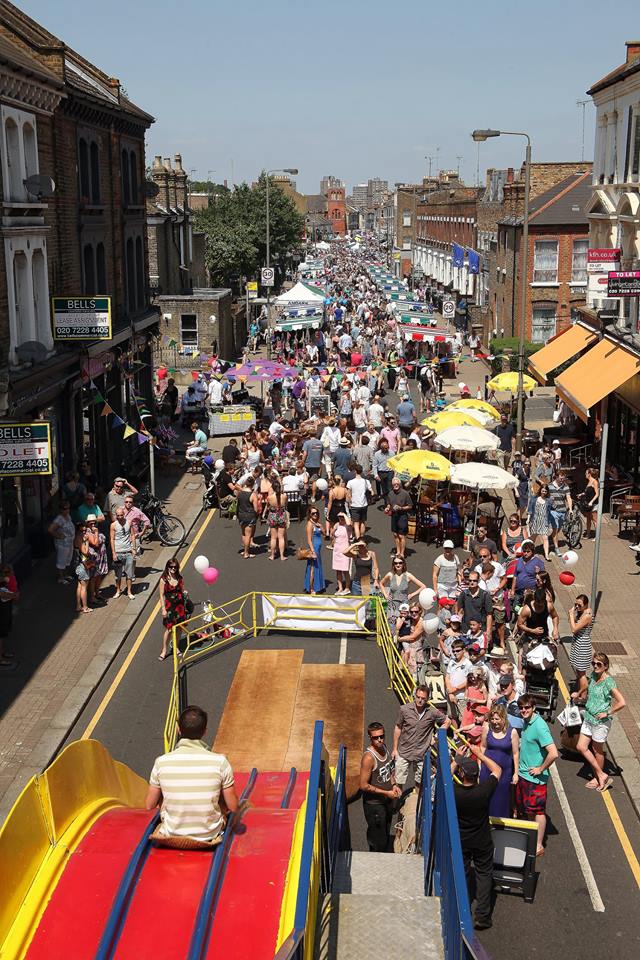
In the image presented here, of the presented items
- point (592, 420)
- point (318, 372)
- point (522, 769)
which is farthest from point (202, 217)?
point (522, 769)

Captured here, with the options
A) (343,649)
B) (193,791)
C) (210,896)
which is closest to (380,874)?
(193,791)

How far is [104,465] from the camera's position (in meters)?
27.8

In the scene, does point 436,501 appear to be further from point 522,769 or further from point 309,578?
point 522,769

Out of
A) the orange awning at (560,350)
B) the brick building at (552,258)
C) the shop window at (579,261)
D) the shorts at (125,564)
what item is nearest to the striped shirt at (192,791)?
the shorts at (125,564)

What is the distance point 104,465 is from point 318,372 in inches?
635

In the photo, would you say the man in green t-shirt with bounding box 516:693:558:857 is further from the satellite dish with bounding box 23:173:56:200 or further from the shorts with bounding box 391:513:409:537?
the satellite dish with bounding box 23:173:56:200

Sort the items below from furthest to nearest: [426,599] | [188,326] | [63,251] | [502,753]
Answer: [188,326]
[63,251]
[426,599]
[502,753]

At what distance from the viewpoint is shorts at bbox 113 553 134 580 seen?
18797 mm

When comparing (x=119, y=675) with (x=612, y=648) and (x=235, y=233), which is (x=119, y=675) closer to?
(x=612, y=648)

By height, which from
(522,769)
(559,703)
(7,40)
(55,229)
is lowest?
(559,703)

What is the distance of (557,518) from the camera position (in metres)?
21.3

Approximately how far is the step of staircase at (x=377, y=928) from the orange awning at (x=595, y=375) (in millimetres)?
18699

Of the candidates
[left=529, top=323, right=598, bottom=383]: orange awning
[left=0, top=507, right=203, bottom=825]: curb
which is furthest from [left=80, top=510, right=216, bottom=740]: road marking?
[left=529, top=323, right=598, bottom=383]: orange awning

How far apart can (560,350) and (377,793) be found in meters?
23.9
